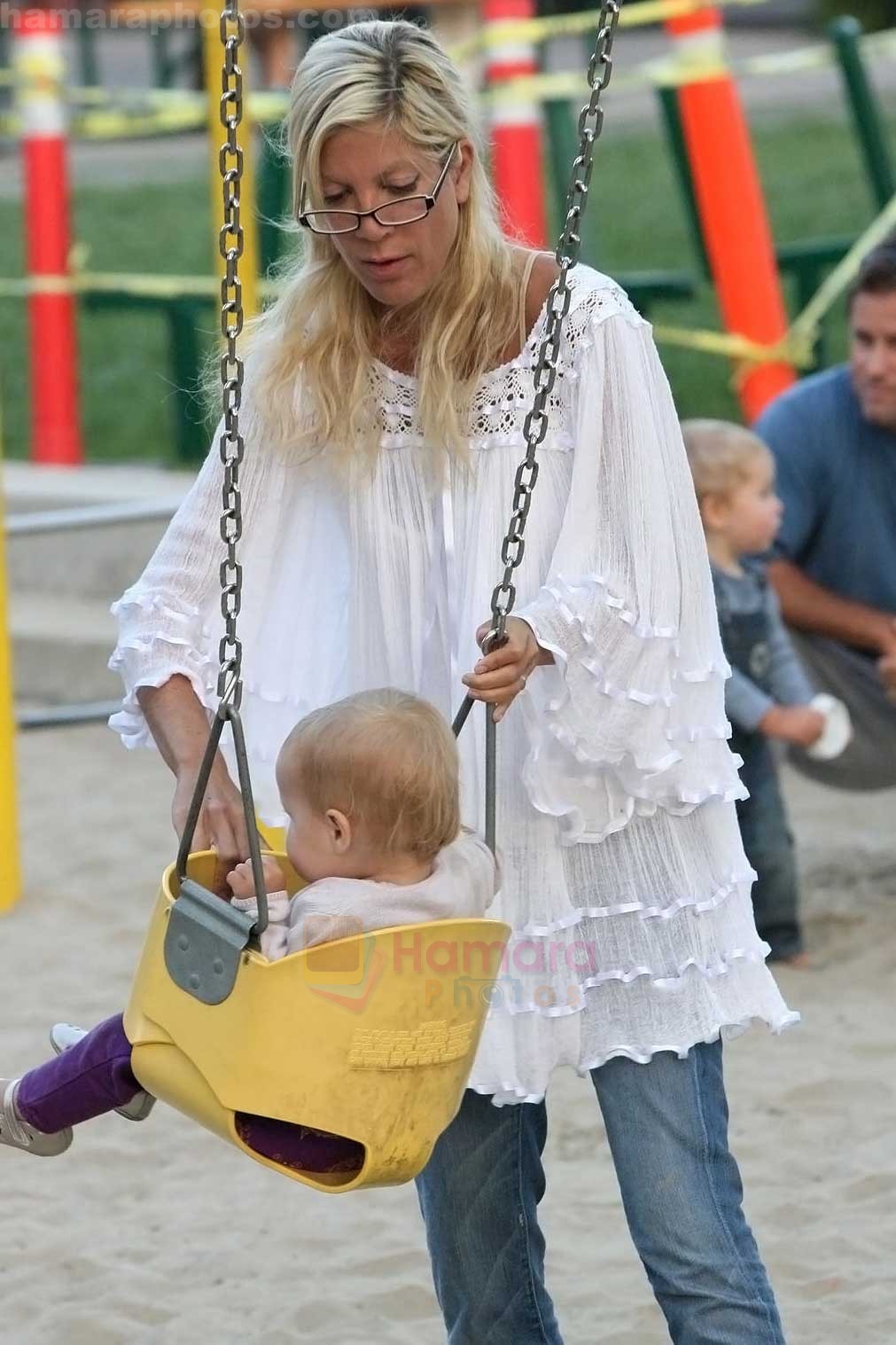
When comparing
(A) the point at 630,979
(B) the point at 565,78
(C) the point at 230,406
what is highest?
(B) the point at 565,78

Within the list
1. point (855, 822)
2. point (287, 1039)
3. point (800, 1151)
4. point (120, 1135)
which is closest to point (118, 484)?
point (855, 822)

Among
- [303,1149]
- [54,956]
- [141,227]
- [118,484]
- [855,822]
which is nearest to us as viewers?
[303,1149]

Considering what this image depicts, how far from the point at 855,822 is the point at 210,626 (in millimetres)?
3347

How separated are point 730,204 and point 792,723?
9.48 feet

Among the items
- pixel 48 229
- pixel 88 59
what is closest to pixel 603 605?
pixel 48 229

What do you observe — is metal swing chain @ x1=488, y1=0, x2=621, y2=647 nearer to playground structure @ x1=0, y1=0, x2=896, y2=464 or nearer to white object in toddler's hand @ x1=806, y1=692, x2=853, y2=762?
white object in toddler's hand @ x1=806, y1=692, x2=853, y2=762

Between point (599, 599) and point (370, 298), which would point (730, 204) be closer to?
point (370, 298)

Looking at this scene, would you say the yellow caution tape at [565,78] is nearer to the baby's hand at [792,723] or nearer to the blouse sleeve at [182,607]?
the baby's hand at [792,723]

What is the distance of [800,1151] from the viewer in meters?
3.53

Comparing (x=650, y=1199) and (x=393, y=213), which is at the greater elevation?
(x=393, y=213)

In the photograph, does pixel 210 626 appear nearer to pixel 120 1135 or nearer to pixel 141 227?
pixel 120 1135

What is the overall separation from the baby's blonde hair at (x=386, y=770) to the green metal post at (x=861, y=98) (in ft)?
18.5

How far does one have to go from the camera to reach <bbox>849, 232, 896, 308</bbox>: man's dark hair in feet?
13.6

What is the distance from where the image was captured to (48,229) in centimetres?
830
